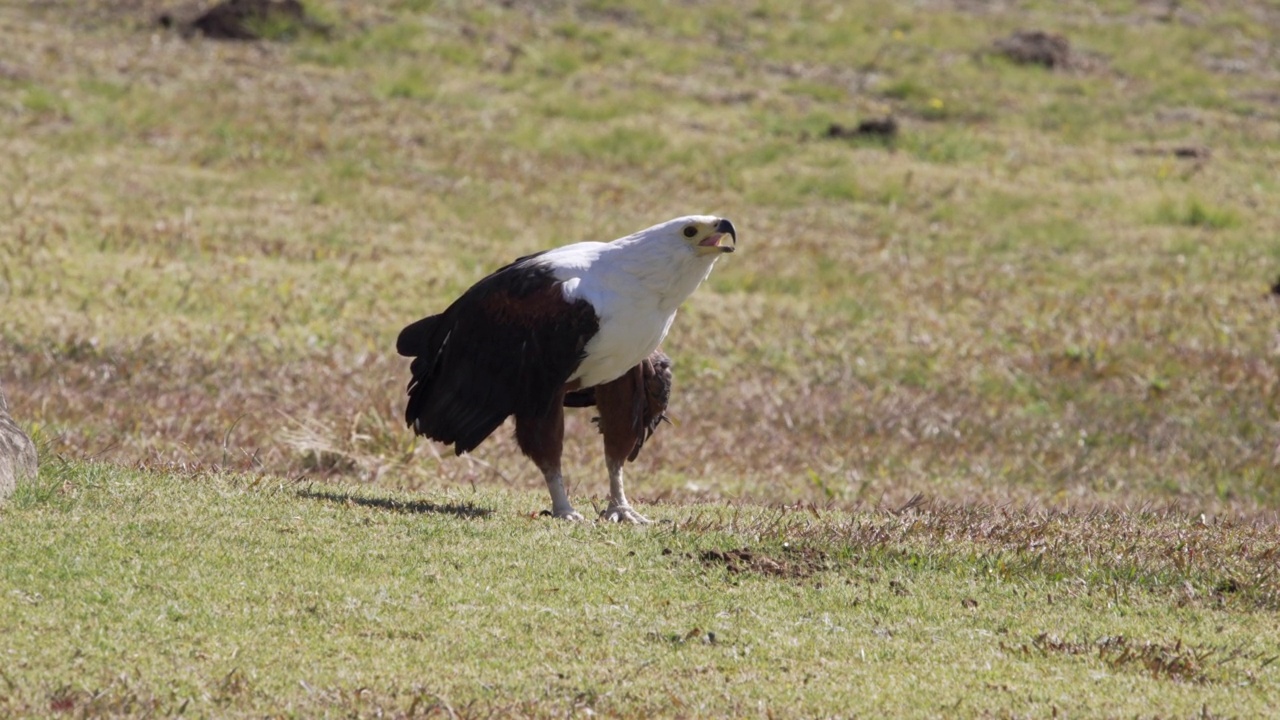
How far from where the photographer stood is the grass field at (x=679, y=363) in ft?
19.2

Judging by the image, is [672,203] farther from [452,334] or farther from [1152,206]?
[452,334]

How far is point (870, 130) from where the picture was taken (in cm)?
2727

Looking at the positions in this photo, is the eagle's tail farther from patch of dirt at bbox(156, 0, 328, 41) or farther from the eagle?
patch of dirt at bbox(156, 0, 328, 41)

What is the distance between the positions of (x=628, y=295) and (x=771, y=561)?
1530mm

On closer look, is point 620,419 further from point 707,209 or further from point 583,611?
point 707,209

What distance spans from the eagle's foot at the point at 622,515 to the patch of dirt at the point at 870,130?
1953cm

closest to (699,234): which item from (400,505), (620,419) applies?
(620,419)

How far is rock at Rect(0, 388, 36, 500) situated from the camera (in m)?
7.11

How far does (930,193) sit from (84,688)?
20509 mm

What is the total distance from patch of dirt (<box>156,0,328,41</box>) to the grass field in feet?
1.39

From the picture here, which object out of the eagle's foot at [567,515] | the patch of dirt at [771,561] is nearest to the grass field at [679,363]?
the patch of dirt at [771,561]

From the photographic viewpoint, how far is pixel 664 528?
7805mm

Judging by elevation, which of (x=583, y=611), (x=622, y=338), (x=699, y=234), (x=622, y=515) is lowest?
(x=622, y=515)

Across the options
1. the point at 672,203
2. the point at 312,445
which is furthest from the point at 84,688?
the point at 672,203
